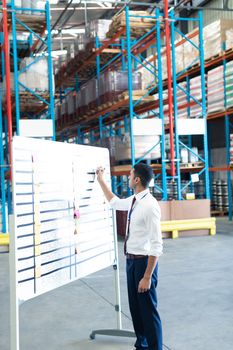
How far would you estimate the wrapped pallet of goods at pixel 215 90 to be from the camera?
12727 mm

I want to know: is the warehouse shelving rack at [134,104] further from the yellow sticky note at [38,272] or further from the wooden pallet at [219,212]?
the yellow sticky note at [38,272]

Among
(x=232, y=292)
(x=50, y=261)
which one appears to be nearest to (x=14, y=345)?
(x=50, y=261)

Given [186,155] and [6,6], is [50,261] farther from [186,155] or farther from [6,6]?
[186,155]

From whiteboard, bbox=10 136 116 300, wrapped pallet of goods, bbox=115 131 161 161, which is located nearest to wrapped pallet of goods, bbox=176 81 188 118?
wrapped pallet of goods, bbox=115 131 161 161

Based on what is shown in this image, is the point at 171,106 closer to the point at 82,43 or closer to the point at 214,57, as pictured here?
the point at 214,57

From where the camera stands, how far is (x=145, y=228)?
11.8ft

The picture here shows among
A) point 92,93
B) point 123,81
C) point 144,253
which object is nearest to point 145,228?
point 144,253

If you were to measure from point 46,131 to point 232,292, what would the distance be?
16.6 ft

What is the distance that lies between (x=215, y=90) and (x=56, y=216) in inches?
409

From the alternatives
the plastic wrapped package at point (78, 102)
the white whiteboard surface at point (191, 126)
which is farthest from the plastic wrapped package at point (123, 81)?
the plastic wrapped package at point (78, 102)

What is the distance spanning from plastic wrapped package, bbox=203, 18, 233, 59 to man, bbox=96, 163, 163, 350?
31.9ft

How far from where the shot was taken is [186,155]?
472 inches

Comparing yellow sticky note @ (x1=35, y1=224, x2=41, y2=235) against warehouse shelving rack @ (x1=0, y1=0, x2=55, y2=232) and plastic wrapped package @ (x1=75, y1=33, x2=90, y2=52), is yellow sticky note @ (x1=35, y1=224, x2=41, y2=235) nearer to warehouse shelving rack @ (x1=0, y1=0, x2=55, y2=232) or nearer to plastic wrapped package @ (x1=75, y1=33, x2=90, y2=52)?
warehouse shelving rack @ (x1=0, y1=0, x2=55, y2=232)

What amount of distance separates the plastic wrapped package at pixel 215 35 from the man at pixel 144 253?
972cm
